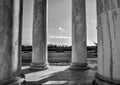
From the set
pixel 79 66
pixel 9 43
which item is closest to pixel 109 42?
pixel 9 43

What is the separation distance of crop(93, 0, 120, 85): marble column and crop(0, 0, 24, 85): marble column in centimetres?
2943

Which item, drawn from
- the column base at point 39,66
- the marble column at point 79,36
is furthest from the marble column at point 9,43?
the marble column at point 79,36

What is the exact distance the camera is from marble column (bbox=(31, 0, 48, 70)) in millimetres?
102500

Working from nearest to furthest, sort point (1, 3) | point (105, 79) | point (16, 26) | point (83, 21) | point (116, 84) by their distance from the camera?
point (116, 84), point (105, 79), point (1, 3), point (16, 26), point (83, 21)

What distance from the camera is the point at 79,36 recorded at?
100 m

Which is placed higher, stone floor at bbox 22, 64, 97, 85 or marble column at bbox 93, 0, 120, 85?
marble column at bbox 93, 0, 120, 85

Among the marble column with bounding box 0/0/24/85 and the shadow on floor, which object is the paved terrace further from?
the marble column with bounding box 0/0/24/85

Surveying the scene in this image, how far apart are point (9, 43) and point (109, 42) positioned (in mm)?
32512

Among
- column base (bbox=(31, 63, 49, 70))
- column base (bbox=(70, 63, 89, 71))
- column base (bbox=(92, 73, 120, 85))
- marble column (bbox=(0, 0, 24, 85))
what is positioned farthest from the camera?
column base (bbox=(31, 63, 49, 70))

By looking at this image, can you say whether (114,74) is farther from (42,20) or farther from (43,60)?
(42,20)

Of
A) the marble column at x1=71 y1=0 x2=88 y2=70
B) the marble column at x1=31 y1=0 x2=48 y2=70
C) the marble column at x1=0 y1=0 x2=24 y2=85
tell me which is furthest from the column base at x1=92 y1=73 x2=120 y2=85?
the marble column at x1=31 y1=0 x2=48 y2=70

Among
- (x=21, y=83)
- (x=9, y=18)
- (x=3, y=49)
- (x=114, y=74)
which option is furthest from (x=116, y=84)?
(x=9, y=18)

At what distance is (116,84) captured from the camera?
30156mm

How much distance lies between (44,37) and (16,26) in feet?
217
